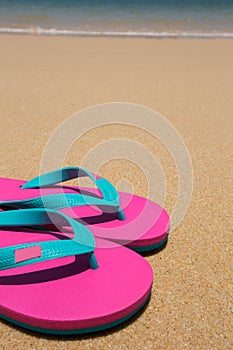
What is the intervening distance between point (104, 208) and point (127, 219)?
8 centimetres

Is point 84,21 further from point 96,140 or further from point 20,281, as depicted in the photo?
point 20,281

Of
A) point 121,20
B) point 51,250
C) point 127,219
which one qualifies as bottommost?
point 121,20

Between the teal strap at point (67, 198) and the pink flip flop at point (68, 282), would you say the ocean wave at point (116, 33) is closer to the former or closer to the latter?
the teal strap at point (67, 198)

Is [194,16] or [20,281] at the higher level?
[20,281]

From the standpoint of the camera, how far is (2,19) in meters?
9.80

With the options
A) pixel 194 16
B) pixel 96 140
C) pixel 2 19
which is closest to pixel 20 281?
pixel 96 140

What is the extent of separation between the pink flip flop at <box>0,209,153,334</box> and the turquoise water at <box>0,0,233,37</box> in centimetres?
718

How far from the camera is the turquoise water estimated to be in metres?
8.26

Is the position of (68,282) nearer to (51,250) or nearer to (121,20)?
(51,250)

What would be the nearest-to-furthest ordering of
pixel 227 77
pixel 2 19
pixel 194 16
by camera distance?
1. pixel 227 77
2. pixel 2 19
3. pixel 194 16

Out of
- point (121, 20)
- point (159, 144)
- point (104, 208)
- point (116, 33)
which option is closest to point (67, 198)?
point (104, 208)

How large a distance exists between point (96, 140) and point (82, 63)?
2.49 m

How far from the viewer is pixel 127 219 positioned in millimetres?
1337

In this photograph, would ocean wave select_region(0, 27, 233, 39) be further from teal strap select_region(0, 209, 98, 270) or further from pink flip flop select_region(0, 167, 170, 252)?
teal strap select_region(0, 209, 98, 270)
